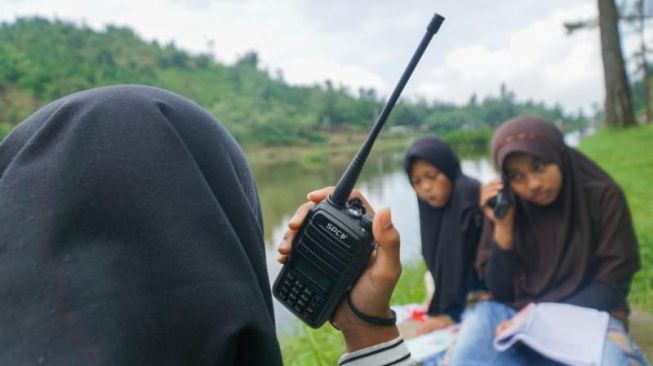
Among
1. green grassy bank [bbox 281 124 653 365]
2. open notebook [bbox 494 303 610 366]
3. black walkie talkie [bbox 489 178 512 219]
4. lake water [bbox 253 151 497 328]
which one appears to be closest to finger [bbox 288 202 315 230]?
open notebook [bbox 494 303 610 366]

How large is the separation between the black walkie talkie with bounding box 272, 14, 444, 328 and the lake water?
2.36m

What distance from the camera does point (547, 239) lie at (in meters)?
1.80

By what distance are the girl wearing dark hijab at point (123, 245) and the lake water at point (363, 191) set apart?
257 cm

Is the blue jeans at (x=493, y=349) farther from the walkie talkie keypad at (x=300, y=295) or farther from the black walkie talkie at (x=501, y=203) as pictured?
the walkie talkie keypad at (x=300, y=295)

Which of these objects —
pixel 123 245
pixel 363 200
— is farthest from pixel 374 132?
pixel 123 245

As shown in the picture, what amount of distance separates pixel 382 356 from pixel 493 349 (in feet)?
3.39

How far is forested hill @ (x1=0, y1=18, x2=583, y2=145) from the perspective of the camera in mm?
8670

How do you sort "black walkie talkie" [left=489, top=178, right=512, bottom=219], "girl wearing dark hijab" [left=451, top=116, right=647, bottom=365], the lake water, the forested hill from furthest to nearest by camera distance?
the forested hill, the lake water, "black walkie talkie" [left=489, top=178, right=512, bottom=219], "girl wearing dark hijab" [left=451, top=116, right=647, bottom=365]

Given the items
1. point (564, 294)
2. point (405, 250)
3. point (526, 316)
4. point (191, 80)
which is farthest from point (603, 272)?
point (191, 80)

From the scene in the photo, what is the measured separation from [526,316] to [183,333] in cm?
125

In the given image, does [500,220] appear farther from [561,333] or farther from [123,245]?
[123,245]

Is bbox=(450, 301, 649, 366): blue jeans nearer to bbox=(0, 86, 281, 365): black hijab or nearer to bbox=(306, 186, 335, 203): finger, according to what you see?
bbox=(306, 186, 335, 203): finger

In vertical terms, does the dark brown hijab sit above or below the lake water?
above

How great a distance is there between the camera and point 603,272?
5.31 ft
